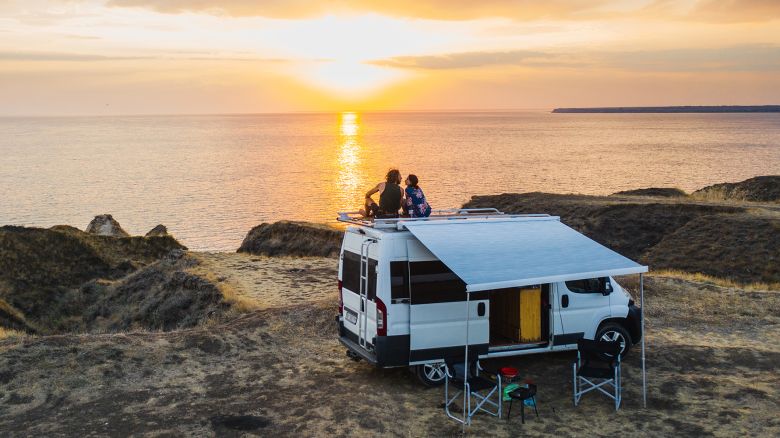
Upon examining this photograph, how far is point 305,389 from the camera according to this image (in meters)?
12.2

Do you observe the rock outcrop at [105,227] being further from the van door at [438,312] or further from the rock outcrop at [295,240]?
the van door at [438,312]

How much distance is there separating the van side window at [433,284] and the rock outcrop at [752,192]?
33.0m

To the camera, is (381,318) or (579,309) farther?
(579,309)

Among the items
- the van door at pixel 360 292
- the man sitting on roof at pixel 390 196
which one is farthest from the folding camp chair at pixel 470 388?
the man sitting on roof at pixel 390 196

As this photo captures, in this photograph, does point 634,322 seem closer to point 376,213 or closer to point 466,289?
point 466,289

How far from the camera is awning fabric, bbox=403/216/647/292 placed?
10883mm

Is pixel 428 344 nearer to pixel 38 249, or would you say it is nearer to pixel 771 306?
pixel 771 306

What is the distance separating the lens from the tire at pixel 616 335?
1325 cm

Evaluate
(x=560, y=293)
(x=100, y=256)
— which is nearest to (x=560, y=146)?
(x=100, y=256)

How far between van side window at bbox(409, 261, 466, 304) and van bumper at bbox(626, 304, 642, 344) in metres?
3.65

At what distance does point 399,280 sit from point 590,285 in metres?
3.79

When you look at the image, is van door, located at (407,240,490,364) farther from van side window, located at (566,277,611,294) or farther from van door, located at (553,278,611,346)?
van side window, located at (566,277,611,294)

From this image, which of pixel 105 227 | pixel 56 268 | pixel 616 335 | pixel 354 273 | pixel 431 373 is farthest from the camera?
pixel 105 227

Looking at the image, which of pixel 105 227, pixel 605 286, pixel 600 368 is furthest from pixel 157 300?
pixel 105 227
